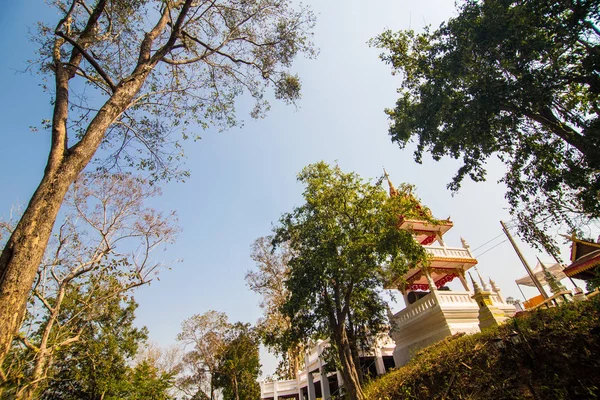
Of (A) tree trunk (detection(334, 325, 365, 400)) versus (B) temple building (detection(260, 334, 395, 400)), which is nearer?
(A) tree trunk (detection(334, 325, 365, 400))

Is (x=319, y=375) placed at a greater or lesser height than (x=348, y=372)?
greater

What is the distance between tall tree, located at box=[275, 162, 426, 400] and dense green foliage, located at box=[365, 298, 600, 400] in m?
3.98

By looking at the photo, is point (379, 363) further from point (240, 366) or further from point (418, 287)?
point (240, 366)

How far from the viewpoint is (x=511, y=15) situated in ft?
25.1

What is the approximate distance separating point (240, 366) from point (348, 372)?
15.4 meters

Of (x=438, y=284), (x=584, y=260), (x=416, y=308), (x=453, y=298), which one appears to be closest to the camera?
(x=584, y=260)

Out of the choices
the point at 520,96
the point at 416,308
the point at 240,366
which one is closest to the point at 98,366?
the point at 240,366

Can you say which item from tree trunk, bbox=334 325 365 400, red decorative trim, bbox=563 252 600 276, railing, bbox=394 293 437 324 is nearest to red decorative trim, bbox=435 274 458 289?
railing, bbox=394 293 437 324

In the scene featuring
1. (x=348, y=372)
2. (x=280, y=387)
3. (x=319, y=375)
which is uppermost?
(x=319, y=375)

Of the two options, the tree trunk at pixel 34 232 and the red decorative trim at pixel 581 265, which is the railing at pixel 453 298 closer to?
the red decorative trim at pixel 581 265

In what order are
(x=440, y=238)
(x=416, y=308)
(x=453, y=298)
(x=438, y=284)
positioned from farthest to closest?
1. (x=438, y=284)
2. (x=440, y=238)
3. (x=416, y=308)
4. (x=453, y=298)

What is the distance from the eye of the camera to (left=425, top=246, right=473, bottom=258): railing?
1432cm

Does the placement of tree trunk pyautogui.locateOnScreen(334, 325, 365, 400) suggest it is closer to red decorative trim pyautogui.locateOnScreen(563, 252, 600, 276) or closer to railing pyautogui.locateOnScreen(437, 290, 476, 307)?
railing pyautogui.locateOnScreen(437, 290, 476, 307)

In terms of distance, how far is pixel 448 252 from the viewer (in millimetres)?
14648
